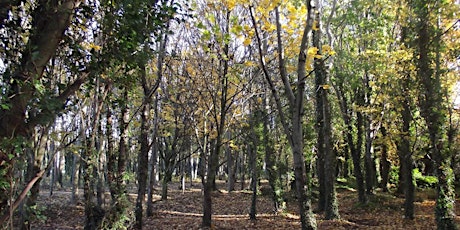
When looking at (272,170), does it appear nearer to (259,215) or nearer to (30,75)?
(259,215)

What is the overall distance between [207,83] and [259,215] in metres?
6.77

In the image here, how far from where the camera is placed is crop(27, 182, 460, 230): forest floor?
A: 1271 cm

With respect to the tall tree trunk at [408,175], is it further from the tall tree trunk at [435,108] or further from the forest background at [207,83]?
the tall tree trunk at [435,108]

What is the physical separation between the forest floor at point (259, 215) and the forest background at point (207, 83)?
2.37ft

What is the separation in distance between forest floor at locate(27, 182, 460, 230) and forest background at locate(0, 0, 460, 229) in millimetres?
723

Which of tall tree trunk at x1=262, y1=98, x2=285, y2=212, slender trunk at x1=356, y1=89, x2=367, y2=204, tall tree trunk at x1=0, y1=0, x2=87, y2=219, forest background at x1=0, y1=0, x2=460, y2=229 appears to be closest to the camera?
tall tree trunk at x1=0, y1=0, x2=87, y2=219

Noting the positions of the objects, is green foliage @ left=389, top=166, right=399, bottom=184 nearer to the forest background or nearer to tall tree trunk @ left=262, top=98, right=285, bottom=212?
the forest background

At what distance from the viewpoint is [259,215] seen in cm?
1616

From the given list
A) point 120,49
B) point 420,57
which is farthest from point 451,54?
point 120,49

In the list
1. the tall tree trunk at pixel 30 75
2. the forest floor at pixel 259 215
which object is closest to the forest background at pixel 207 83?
the tall tree trunk at pixel 30 75

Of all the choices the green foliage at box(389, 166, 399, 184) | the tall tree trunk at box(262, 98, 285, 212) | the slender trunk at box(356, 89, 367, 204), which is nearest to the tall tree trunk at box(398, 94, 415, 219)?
the slender trunk at box(356, 89, 367, 204)

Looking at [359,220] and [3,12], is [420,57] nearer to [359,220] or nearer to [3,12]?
[359,220]

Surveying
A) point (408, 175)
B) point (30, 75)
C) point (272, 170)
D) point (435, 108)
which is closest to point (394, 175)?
point (408, 175)

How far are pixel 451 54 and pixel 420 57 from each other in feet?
7.51
